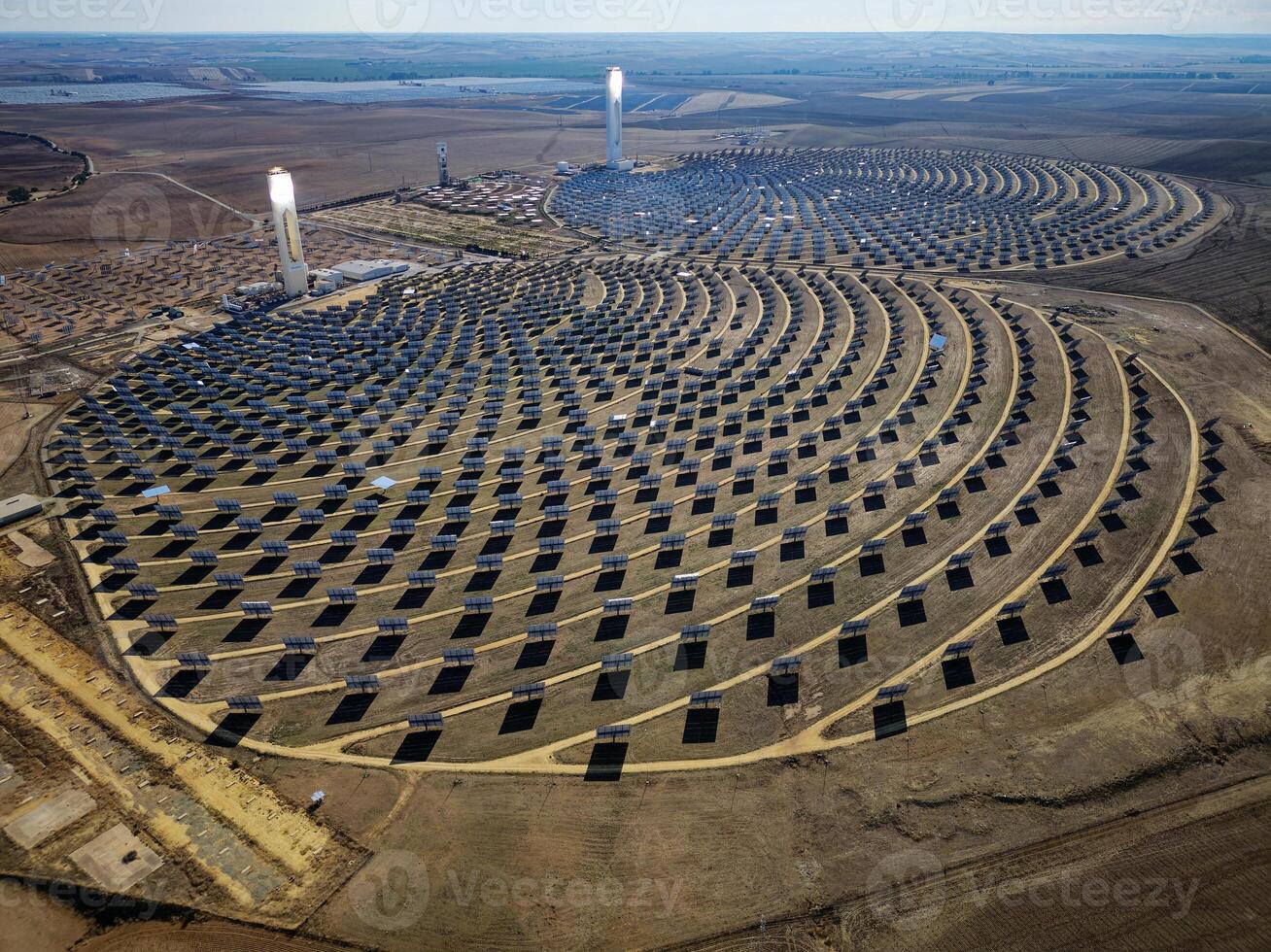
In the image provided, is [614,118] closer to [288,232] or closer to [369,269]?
[369,269]

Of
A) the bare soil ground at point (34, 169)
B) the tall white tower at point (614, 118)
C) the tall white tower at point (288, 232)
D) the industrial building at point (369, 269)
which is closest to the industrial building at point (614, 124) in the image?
the tall white tower at point (614, 118)

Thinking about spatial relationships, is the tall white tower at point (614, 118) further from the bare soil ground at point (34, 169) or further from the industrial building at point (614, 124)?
the bare soil ground at point (34, 169)

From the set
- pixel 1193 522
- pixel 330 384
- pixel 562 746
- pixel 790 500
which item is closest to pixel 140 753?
pixel 562 746

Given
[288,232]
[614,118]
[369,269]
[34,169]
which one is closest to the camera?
[288,232]

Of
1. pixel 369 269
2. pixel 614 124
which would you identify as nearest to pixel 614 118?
pixel 614 124

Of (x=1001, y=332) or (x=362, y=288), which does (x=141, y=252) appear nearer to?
(x=362, y=288)

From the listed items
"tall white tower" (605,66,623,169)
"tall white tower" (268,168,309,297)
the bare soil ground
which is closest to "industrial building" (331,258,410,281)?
"tall white tower" (268,168,309,297)

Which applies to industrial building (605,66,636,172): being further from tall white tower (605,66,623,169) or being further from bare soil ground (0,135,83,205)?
bare soil ground (0,135,83,205)

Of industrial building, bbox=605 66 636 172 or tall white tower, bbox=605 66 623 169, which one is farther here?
industrial building, bbox=605 66 636 172

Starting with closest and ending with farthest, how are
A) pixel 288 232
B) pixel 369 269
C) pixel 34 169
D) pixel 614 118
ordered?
pixel 288 232
pixel 369 269
pixel 34 169
pixel 614 118
